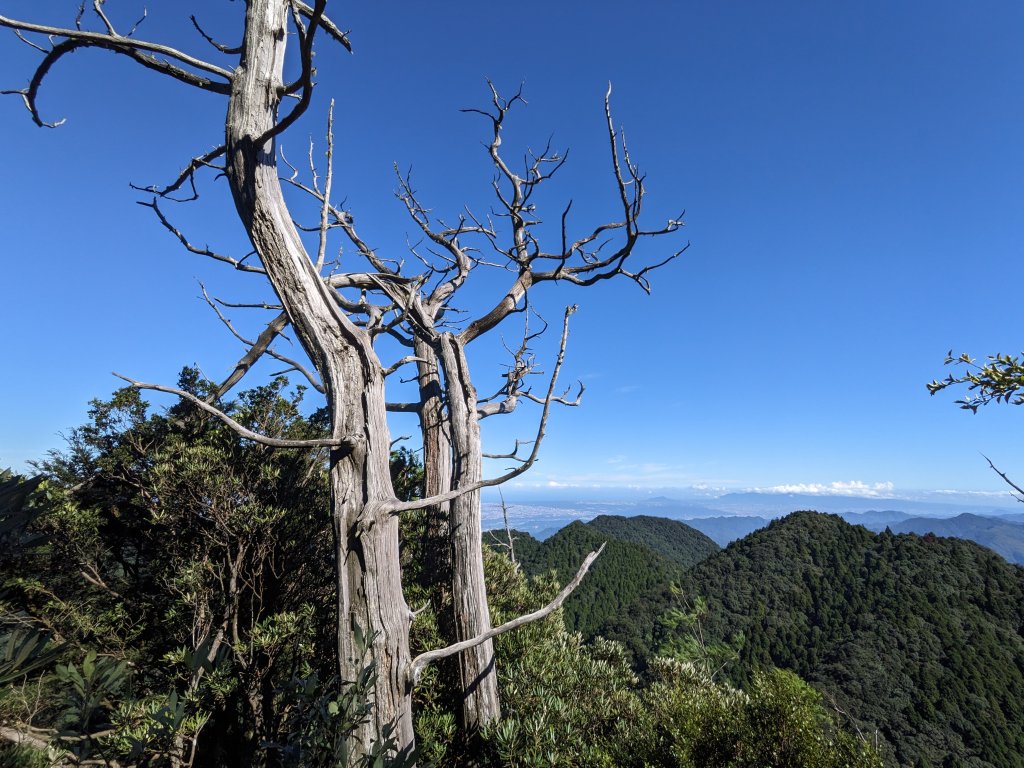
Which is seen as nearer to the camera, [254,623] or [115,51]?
[115,51]

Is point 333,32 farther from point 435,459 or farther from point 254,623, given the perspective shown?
point 254,623

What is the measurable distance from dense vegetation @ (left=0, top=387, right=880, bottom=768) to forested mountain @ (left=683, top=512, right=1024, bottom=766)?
31.2m

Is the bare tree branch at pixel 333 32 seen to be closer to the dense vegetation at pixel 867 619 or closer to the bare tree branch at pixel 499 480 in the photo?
the bare tree branch at pixel 499 480

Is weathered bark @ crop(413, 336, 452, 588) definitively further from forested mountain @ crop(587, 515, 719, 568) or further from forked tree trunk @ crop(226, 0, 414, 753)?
forested mountain @ crop(587, 515, 719, 568)

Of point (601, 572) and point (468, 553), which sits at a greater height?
point (468, 553)

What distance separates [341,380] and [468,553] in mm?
2181

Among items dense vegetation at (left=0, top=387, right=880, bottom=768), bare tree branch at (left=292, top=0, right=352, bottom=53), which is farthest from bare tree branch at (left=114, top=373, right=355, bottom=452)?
bare tree branch at (left=292, top=0, right=352, bottom=53)

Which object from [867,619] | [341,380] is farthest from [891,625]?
[341,380]

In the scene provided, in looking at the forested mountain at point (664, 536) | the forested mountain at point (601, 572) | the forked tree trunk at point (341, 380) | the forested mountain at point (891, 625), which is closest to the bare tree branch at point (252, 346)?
the forked tree trunk at point (341, 380)

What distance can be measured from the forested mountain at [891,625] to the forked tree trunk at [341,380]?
111ft

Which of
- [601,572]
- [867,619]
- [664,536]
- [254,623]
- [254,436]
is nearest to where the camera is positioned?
[254,436]

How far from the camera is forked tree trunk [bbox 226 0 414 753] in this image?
8.08 feet

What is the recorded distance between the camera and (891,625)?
45.0 meters

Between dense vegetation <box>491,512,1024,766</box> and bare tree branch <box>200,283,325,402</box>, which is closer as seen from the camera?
bare tree branch <box>200,283,325,402</box>
